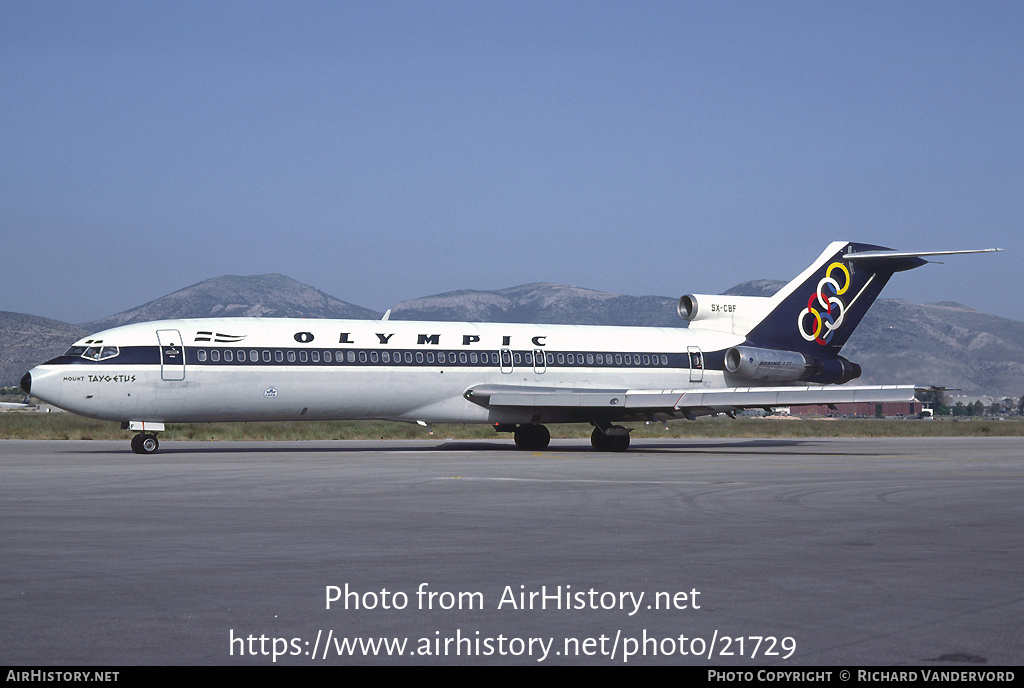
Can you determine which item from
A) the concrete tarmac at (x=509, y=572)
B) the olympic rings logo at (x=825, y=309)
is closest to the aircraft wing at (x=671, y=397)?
→ the olympic rings logo at (x=825, y=309)

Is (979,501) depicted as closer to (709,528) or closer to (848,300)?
(709,528)

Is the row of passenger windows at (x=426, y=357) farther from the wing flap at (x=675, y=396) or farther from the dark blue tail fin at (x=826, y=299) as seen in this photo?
the dark blue tail fin at (x=826, y=299)

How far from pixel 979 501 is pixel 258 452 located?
68.2 ft

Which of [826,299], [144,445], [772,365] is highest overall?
[826,299]

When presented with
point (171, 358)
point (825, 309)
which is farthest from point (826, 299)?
point (171, 358)

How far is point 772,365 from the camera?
38.5 m

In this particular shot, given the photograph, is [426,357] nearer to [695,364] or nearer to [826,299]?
[695,364]

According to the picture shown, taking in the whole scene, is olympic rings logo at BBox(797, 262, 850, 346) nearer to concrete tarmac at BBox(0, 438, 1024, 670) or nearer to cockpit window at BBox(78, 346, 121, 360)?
concrete tarmac at BBox(0, 438, 1024, 670)

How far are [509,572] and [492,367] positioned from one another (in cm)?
2474

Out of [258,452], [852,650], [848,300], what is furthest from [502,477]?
[848,300]

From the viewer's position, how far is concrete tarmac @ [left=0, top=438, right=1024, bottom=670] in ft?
22.7

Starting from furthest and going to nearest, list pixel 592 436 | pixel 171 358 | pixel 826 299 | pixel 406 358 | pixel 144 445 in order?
pixel 826 299 → pixel 592 436 → pixel 406 358 → pixel 171 358 → pixel 144 445

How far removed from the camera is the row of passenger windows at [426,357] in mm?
30609

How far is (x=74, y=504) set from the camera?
1546 centimetres
